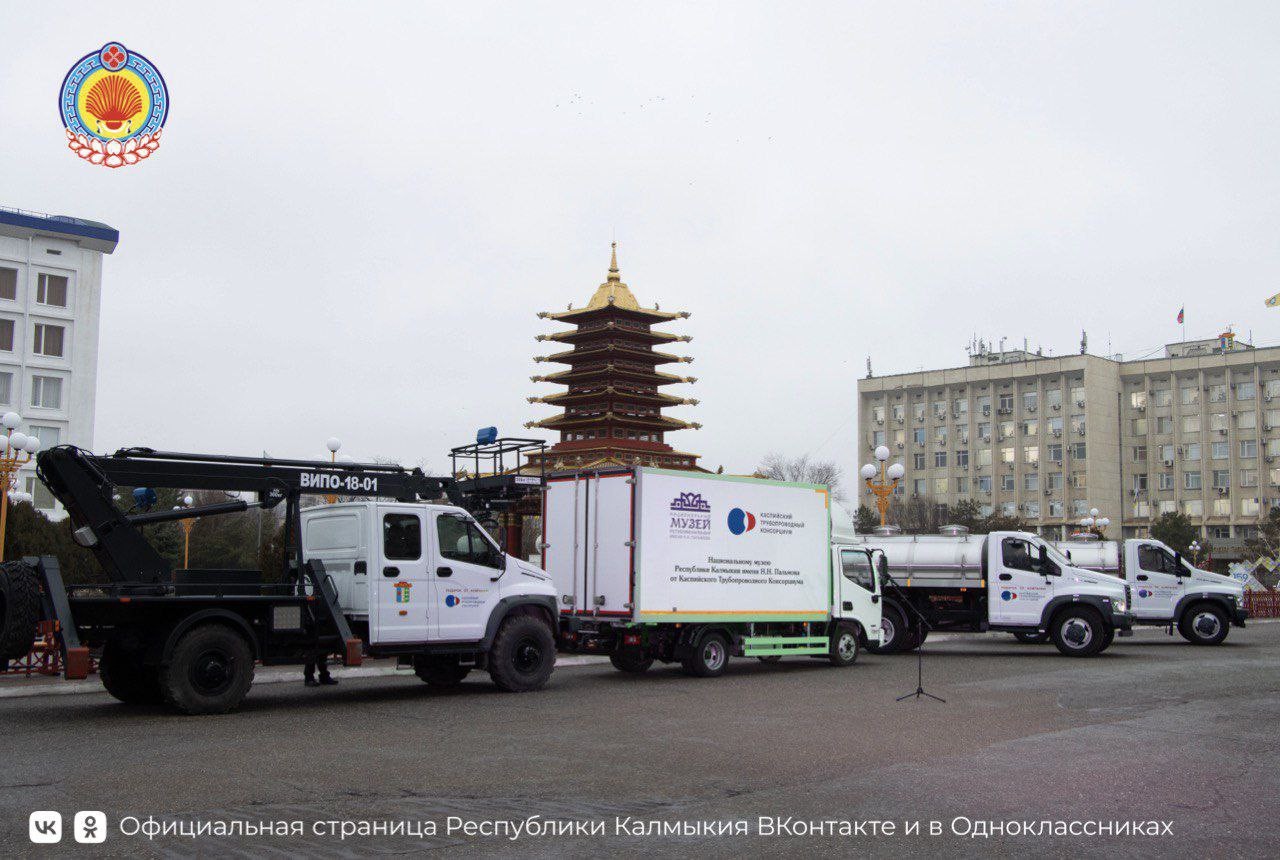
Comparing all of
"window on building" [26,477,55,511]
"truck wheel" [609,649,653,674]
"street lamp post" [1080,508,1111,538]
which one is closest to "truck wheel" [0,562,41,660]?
"truck wheel" [609,649,653,674]

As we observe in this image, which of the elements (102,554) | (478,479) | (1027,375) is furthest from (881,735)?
(1027,375)

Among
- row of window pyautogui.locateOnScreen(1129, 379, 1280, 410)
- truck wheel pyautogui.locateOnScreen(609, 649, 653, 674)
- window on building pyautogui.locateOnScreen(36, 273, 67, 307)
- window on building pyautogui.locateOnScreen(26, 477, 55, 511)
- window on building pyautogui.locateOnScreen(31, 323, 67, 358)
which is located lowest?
truck wheel pyautogui.locateOnScreen(609, 649, 653, 674)

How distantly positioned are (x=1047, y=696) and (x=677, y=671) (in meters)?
6.40

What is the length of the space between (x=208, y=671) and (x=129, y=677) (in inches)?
62.1

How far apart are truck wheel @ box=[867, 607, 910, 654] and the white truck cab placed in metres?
10.3

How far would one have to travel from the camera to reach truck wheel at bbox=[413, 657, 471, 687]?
15.9m

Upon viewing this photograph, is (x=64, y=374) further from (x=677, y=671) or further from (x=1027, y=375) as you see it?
(x=1027, y=375)

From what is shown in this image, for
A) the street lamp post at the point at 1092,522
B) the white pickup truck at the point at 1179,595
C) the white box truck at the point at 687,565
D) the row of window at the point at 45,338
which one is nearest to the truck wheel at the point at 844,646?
the white box truck at the point at 687,565

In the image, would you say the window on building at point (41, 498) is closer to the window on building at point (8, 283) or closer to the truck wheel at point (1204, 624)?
the window on building at point (8, 283)

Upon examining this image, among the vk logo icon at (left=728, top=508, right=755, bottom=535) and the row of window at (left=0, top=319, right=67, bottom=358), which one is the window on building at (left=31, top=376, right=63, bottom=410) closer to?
the row of window at (left=0, top=319, right=67, bottom=358)

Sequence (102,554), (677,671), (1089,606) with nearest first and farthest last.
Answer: (102,554) → (677,671) → (1089,606)

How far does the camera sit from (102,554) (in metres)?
13.0

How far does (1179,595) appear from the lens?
88.4 feet

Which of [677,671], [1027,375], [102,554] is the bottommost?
[677,671]
